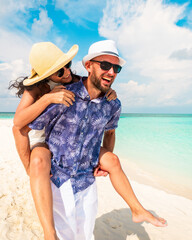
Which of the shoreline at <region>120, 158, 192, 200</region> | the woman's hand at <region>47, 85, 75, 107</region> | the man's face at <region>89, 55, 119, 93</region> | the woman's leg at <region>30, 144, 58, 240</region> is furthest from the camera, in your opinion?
the shoreline at <region>120, 158, 192, 200</region>

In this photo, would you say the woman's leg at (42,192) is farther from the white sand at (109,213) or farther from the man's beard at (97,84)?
the white sand at (109,213)

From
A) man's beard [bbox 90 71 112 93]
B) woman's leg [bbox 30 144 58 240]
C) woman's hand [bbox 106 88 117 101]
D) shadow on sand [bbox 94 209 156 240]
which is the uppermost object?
man's beard [bbox 90 71 112 93]

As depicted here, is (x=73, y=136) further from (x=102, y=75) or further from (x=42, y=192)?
(x=102, y=75)

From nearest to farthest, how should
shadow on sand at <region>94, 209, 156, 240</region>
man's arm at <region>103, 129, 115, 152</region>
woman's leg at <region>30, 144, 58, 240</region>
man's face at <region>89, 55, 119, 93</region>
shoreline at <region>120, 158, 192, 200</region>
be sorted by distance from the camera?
woman's leg at <region>30, 144, 58, 240</region> < man's face at <region>89, 55, 119, 93</region> < man's arm at <region>103, 129, 115, 152</region> < shadow on sand at <region>94, 209, 156, 240</region> < shoreline at <region>120, 158, 192, 200</region>

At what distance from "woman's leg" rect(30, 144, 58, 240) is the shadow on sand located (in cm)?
164

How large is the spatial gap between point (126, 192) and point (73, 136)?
903 mm

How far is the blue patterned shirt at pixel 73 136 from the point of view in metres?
2.19

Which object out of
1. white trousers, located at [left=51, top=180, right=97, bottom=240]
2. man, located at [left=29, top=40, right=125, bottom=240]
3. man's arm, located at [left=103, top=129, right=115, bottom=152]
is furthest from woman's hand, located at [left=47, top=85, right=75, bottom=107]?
man's arm, located at [left=103, top=129, right=115, bottom=152]

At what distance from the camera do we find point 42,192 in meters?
1.87

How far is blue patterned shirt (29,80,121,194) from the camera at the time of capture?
7.17ft

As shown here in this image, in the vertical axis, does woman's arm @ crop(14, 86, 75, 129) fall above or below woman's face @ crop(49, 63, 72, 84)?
below

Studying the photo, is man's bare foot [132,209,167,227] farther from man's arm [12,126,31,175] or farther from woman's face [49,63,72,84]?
woman's face [49,63,72,84]

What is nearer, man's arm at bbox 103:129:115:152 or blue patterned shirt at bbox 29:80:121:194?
blue patterned shirt at bbox 29:80:121:194

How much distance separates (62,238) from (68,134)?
1125 millimetres
